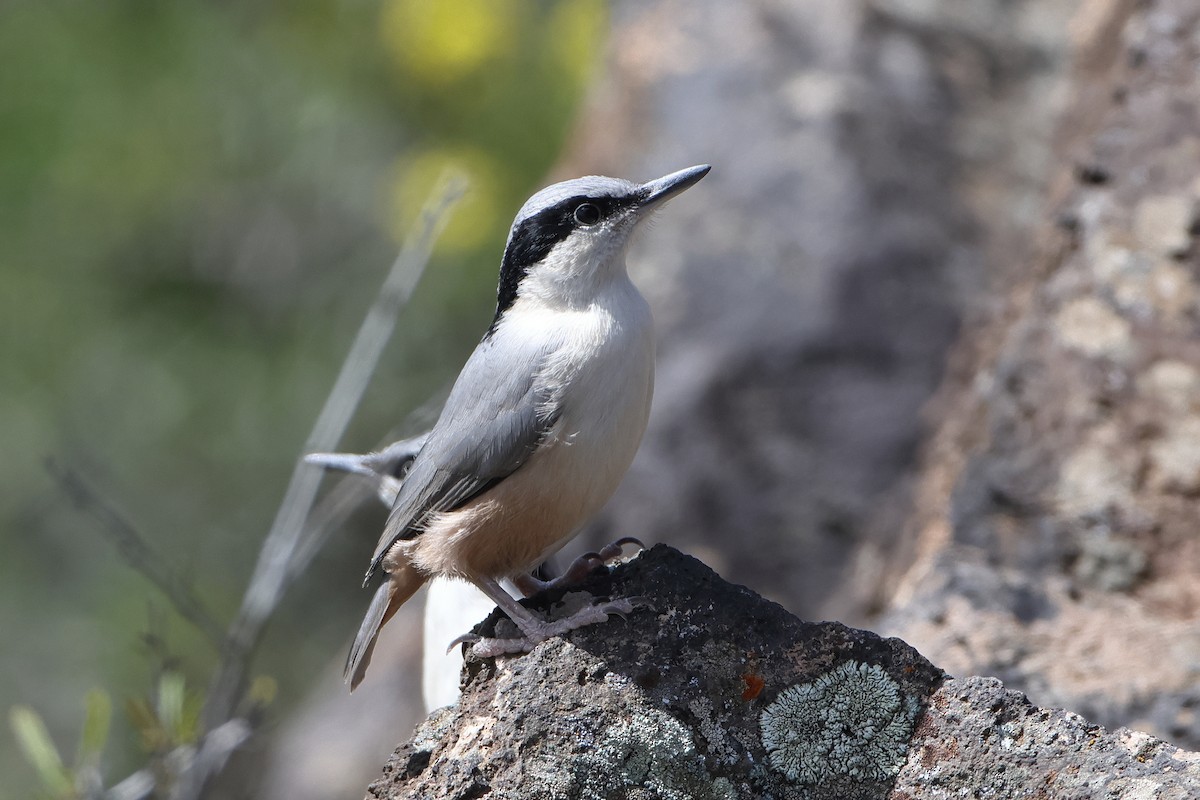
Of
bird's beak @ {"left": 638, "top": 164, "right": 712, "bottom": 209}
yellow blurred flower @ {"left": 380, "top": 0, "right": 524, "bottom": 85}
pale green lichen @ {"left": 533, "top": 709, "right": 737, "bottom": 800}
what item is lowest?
pale green lichen @ {"left": 533, "top": 709, "right": 737, "bottom": 800}

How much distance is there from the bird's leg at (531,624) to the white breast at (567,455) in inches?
7.9

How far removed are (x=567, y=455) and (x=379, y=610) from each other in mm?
806

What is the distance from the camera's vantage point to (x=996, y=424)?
437 centimetres

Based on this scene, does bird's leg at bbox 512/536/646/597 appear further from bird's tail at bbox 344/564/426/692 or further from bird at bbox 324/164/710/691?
bird's tail at bbox 344/564/426/692

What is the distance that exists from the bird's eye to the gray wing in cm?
44

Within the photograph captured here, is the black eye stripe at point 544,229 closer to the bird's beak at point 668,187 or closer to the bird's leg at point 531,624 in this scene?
the bird's beak at point 668,187

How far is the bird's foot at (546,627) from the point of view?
2801mm

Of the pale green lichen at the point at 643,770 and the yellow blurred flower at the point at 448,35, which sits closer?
the pale green lichen at the point at 643,770

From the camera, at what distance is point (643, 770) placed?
2.60 metres

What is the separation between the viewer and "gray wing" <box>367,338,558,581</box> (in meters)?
3.07

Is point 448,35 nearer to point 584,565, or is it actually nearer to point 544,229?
point 544,229

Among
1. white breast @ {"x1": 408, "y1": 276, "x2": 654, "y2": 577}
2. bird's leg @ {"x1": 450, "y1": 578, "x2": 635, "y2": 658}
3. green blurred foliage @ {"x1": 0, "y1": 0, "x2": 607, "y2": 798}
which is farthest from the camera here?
green blurred foliage @ {"x1": 0, "y1": 0, "x2": 607, "y2": 798}

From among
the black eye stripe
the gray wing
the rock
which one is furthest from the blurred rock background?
the black eye stripe

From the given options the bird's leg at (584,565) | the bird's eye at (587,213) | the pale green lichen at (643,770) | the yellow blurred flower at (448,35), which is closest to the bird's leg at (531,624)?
the bird's leg at (584,565)
